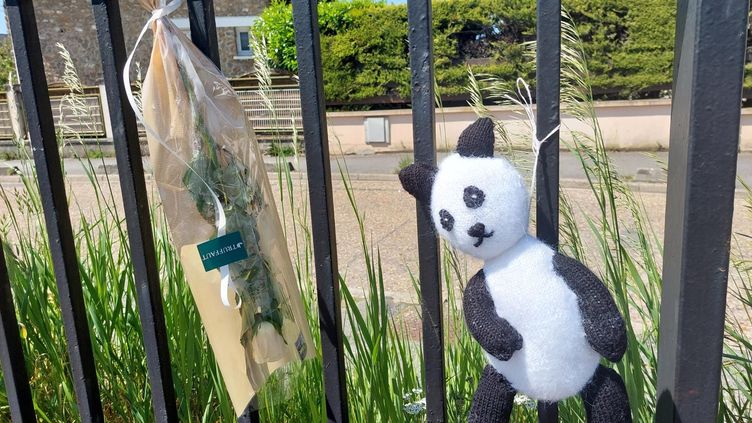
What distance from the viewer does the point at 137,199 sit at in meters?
1.19

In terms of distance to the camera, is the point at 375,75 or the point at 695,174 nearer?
the point at 695,174

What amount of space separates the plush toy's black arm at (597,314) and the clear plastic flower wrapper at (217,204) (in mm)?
536

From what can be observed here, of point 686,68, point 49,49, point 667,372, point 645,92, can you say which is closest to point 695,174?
point 686,68

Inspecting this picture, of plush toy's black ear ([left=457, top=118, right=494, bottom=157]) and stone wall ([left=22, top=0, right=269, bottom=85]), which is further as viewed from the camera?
stone wall ([left=22, top=0, right=269, bottom=85])

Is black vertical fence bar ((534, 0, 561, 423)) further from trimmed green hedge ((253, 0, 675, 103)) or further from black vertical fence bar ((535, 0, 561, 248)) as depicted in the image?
trimmed green hedge ((253, 0, 675, 103))

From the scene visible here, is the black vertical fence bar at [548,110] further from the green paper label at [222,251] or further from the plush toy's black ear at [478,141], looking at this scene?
the green paper label at [222,251]

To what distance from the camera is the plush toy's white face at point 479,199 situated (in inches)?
29.5

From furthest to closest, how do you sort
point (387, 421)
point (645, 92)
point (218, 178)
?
point (645, 92) → point (387, 421) → point (218, 178)

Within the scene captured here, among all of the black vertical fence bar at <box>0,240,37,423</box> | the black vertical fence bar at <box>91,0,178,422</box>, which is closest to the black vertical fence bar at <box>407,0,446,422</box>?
the black vertical fence bar at <box>91,0,178,422</box>

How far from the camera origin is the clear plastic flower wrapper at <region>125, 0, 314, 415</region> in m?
0.99

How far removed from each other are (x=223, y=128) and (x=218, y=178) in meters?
0.09

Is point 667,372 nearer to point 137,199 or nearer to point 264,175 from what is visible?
point 264,175

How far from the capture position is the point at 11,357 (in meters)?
1.40

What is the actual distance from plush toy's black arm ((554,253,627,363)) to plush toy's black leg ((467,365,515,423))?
16 cm
